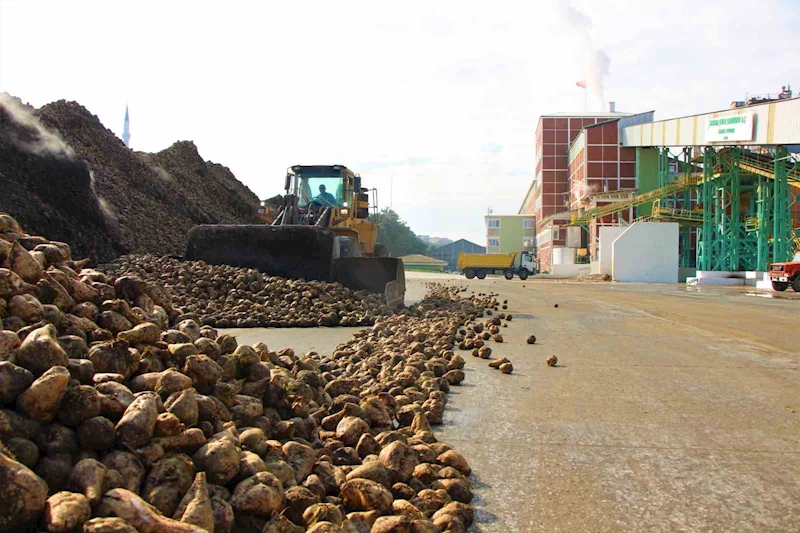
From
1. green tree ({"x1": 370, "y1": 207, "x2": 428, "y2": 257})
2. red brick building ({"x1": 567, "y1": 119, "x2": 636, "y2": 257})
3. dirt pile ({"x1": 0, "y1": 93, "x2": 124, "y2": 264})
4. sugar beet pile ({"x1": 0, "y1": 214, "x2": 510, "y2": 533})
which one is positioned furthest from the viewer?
green tree ({"x1": 370, "y1": 207, "x2": 428, "y2": 257})

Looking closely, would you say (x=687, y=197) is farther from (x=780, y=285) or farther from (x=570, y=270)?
(x=780, y=285)

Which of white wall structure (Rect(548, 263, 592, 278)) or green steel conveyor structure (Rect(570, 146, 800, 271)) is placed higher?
green steel conveyor structure (Rect(570, 146, 800, 271))

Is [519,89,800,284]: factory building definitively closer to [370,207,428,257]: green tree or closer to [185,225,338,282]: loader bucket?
[185,225,338,282]: loader bucket

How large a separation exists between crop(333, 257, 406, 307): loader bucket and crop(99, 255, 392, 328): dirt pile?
1.02 feet

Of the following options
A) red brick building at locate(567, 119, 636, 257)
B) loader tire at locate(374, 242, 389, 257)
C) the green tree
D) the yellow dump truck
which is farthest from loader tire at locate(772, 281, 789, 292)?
the green tree

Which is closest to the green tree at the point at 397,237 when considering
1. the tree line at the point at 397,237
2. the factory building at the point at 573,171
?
the tree line at the point at 397,237

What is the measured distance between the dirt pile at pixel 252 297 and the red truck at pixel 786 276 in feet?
66.4

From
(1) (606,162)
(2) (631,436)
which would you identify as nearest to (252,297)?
(2) (631,436)

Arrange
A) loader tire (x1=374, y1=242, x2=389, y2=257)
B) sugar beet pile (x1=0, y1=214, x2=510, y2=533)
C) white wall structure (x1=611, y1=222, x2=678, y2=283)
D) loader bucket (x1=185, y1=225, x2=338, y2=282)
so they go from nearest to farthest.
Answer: sugar beet pile (x1=0, y1=214, x2=510, y2=533)
loader bucket (x1=185, y1=225, x2=338, y2=282)
loader tire (x1=374, y1=242, x2=389, y2=257)
white wall structure (x1=611, y1=222, x2=678, y2=283)

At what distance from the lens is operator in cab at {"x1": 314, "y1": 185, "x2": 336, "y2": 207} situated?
13.8m

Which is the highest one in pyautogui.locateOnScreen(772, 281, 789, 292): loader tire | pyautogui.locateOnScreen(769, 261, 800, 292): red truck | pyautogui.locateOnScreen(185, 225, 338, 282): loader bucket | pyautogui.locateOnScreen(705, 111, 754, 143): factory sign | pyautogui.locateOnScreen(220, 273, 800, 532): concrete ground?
pyautogui.locateOnScreen(705, 111, 754, 143): factory sign

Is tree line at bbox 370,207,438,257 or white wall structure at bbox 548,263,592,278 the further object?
tree line at bbox 370,207,438,257

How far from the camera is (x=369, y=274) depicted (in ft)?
35.5

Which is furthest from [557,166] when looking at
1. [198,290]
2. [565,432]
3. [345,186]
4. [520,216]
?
[565,432]
